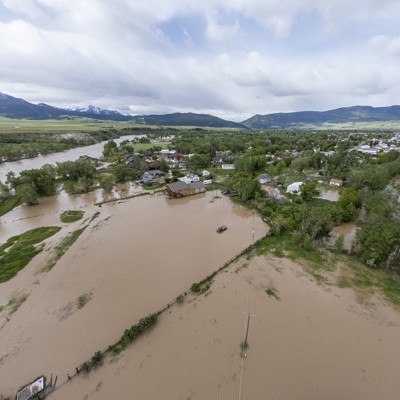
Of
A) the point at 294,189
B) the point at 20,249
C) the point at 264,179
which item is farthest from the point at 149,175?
the point at 294,189

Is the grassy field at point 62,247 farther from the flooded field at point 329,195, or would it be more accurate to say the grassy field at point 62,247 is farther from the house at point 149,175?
the flooded field at point 329,195

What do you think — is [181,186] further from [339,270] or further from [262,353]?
[262,353]

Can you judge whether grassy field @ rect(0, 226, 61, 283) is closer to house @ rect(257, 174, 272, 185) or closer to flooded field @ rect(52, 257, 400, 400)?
flooded field @ rect(52, 257, 400, 400)

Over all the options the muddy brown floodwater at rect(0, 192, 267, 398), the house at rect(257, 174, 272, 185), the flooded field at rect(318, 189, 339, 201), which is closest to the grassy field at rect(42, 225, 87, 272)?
the muddy brown floodwater at rect(0, 192, 267, 398)

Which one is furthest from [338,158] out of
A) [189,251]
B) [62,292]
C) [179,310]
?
[62,292]

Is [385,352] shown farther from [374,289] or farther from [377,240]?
[377,240]

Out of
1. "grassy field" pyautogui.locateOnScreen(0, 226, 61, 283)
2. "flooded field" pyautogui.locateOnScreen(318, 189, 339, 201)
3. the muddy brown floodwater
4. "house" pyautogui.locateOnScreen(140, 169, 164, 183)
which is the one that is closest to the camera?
the muddy brown floodwater
